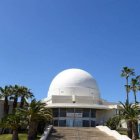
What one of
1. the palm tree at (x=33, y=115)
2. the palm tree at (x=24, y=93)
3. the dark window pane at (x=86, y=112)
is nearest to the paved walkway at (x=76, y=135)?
the palm tree at (x=33, y=115)

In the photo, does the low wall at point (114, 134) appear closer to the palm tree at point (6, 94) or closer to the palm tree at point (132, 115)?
the palm tree at point (132, 115)

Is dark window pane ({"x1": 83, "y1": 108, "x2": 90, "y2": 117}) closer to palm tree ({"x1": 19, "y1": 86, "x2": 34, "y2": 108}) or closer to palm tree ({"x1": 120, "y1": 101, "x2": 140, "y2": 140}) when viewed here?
palm tree ({"x1": 19, "y1": 86, "x2": 34, "y2": 108})

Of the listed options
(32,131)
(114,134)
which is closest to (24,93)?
(32,131)

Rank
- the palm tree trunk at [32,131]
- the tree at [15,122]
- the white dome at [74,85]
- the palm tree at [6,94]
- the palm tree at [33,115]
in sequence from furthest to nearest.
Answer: the white dome at [74,85] → the palm tree at [6,94] → the tree at [15,122] → the palm tree at [33,115] → the palm tree trunk at [32,131]

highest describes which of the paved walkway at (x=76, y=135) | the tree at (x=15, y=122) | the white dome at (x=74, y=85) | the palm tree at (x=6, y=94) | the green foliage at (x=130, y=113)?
the white dome at (x=74, y=85)

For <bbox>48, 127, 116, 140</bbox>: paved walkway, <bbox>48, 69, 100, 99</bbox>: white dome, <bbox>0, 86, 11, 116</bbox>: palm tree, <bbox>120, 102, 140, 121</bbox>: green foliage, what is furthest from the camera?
<bbox>48, 69, 100, 99</bbox>: white dome

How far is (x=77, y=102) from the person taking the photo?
196ft

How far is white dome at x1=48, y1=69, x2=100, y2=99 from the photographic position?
63812 mm

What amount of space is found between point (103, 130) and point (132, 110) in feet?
21.4

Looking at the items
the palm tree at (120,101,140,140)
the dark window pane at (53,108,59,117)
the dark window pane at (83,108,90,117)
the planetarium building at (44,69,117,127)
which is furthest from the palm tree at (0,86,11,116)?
the palm tree at (120,101,140,140)

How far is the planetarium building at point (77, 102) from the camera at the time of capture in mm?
56281

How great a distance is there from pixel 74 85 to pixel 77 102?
546cm

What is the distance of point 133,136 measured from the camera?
128ft

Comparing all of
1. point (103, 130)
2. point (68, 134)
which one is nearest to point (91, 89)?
point (103, 130)
